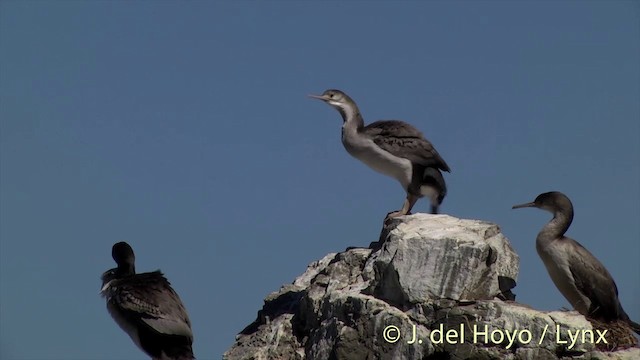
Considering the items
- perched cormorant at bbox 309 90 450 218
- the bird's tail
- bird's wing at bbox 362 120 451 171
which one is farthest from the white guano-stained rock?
the bird's tail

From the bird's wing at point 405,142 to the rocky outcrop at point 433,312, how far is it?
1.79m

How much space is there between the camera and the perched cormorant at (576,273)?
79.3ft

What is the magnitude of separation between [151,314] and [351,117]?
18.2 feet

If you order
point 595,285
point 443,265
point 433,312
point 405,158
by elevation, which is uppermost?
point 405,158

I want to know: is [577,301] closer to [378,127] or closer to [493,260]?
[493,260]

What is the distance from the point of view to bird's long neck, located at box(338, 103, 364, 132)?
1060 inches

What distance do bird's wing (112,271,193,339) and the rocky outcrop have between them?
139cm

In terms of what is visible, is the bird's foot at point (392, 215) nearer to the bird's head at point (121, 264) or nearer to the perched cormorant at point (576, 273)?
the perched cormorant at point (576, 273)

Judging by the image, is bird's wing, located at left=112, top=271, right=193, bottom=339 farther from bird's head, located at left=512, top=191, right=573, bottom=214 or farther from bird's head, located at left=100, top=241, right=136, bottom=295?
bird's head, located at left=512, top=191, right=573, bottom=214

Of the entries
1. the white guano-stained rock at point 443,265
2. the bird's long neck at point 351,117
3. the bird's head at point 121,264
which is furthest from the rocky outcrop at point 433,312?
the bird's long neck at point 351,117

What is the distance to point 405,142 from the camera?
85.9 ft

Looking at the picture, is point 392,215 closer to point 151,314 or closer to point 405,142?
point 405,142

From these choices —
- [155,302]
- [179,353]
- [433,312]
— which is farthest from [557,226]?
[155,302]

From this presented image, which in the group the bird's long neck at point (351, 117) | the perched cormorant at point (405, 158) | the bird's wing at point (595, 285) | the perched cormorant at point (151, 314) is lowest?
the bird's wing at point (595, 285)
